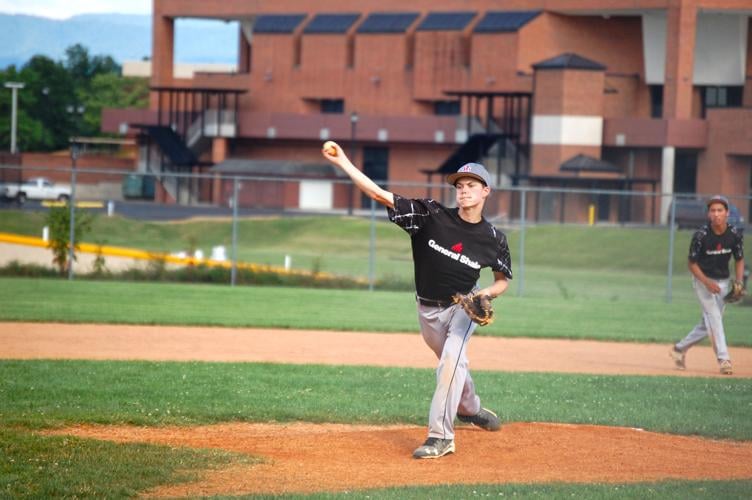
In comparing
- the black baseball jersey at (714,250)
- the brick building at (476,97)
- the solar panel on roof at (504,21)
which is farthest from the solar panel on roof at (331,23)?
the black baseball jersey at (714,250)

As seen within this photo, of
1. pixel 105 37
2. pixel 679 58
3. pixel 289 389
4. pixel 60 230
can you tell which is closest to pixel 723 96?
pixel 679 58

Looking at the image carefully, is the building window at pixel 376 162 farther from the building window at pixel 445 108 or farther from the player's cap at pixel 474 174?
the player's cap at pixel 474 174

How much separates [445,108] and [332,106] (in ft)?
25.9

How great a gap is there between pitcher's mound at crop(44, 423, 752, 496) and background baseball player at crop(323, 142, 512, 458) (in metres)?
0.42

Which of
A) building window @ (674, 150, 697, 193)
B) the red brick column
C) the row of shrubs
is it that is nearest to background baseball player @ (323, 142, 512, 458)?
the row of shrubs

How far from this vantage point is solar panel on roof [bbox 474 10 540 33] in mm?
71625

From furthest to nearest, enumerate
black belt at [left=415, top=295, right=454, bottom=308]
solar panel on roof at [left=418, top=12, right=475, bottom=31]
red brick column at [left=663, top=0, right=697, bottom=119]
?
solar panel on roof at [left=418, top=12, right=475, bottom=31] → red brick column at [left=663, top=0, right=697, bottom=119] → black belt at [left=415, top=295, right=454, bottom=308]

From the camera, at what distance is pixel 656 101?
72188mm

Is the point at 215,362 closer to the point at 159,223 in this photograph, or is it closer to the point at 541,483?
the point at 541,483

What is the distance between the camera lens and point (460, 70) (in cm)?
7431

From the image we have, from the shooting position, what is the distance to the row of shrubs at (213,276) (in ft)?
99.3

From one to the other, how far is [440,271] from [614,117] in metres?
60.7

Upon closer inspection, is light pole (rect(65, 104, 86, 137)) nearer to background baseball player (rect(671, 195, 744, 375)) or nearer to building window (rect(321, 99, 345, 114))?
building window (rect(321, 99, 345, 114))

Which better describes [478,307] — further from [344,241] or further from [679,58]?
[679,58]
